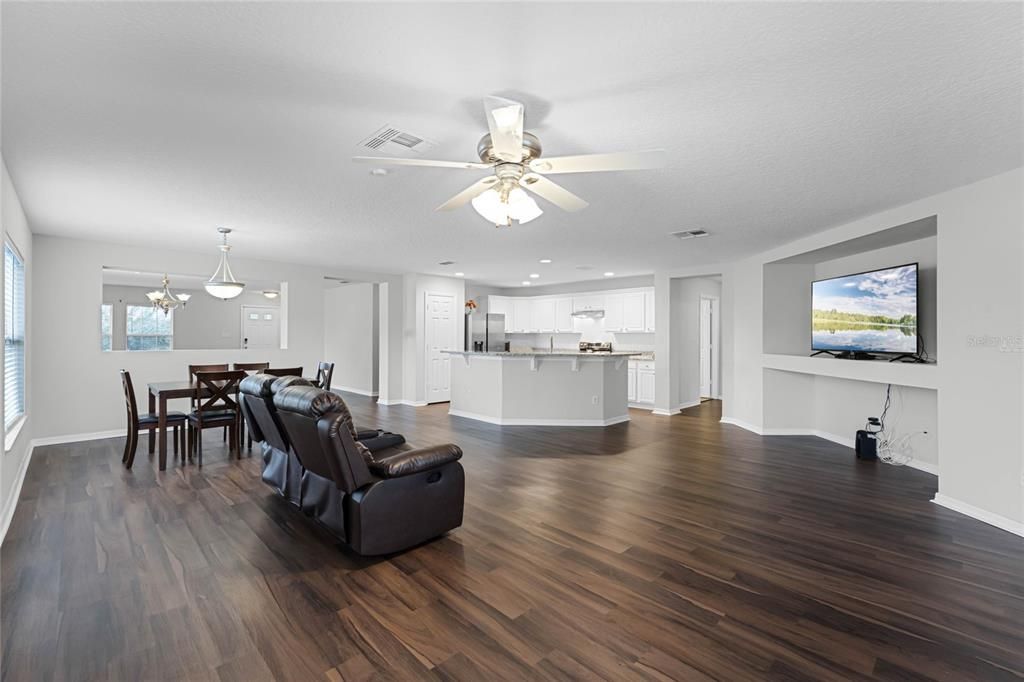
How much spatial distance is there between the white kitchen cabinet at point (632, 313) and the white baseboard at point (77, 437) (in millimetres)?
8020

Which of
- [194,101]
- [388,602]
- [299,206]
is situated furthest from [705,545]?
[299,206]

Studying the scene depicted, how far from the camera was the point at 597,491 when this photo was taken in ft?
13.2

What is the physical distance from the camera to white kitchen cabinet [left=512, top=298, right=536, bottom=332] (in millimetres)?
11062

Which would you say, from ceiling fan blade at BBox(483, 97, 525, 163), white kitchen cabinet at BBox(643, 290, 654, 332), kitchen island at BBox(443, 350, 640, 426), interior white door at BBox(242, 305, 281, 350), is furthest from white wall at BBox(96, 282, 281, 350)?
ceiling fan blade at BBox(483, 97, 525, 163)

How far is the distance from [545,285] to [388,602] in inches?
363

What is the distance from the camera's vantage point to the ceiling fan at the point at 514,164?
6.69 feet

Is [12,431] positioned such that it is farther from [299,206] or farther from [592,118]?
[592,118]

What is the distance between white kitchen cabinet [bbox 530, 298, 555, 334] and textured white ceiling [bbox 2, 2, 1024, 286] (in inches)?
253

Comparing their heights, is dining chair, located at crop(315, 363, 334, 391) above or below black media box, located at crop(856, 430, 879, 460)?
above

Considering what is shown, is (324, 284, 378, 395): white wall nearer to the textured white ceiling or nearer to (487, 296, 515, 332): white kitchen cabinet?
(487, 296, 515, 332): white kitchen cabinet

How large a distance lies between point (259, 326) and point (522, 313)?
7.30 meters

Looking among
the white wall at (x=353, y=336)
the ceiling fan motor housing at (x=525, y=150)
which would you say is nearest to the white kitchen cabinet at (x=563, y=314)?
the white wall at (x=353, y=336)

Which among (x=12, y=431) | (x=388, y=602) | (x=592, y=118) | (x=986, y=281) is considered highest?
(x=592, y=118)

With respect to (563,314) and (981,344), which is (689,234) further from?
(563,314)
